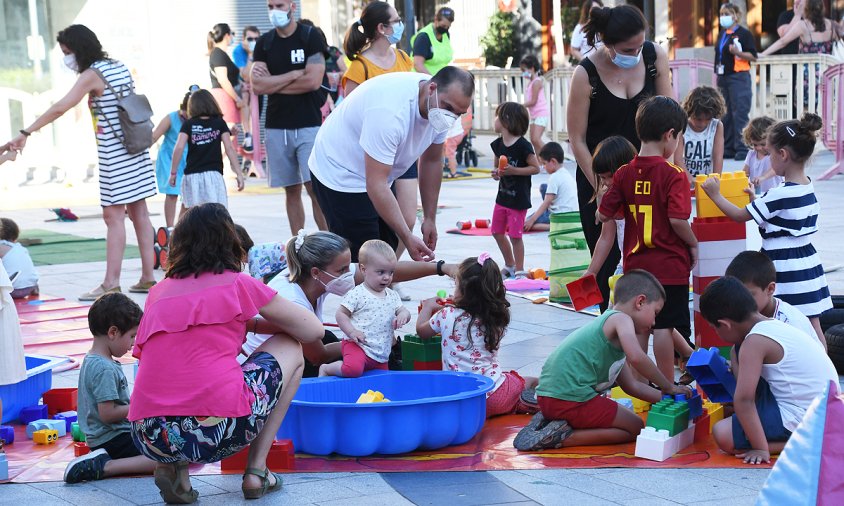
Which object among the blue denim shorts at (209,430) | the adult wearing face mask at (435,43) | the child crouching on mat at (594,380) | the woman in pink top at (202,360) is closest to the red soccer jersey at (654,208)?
the child crouching on mat at (594,380)

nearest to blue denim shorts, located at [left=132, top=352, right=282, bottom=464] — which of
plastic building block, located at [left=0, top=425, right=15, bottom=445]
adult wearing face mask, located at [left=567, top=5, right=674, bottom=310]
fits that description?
plastic building block, located at [left=0, top=425, right=15, bottom=445]

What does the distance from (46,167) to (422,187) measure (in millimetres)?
13808

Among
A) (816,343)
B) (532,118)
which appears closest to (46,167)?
(532,118)

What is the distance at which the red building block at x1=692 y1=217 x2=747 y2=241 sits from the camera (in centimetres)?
587

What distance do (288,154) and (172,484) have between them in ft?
15.7

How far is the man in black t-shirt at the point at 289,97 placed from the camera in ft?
28.8

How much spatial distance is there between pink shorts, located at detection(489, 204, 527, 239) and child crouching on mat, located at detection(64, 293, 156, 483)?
14.5ft

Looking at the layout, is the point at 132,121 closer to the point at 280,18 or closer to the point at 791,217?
the point at 280,18

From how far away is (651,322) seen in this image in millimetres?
5000

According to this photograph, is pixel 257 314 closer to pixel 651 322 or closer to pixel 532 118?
pixel 651 322

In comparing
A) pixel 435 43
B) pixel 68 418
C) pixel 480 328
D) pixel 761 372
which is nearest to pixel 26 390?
pixel 68 418

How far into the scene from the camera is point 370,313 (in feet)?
18.6

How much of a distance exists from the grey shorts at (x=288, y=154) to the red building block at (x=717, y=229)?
12.0 feet

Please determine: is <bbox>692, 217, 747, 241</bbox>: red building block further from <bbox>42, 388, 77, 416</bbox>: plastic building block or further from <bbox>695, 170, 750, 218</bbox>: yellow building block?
<bbox>42, 388, 77, 416</bbox>: plastic building block
